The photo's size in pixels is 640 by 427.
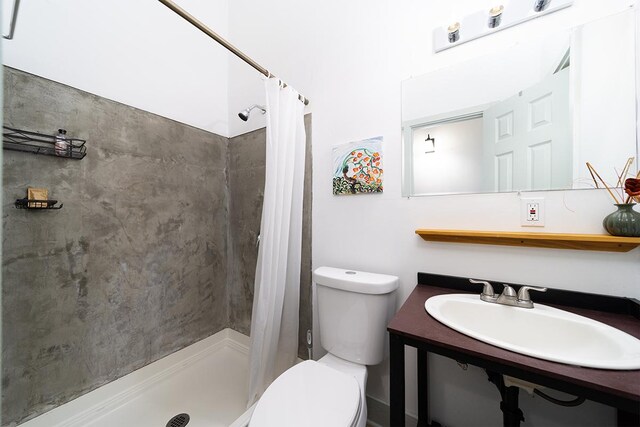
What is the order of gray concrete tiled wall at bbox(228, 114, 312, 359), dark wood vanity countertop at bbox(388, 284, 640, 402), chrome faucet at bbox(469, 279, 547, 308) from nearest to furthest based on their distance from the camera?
dark wood vanity countertop at bbox(388, 284, 640, 402)
chrome faucet at bbox(469, 279, 547, 308)
gray concrete tiled wall at bbox(228, 114, 312, 359)

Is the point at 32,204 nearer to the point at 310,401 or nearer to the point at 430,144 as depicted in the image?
the point at 310,401

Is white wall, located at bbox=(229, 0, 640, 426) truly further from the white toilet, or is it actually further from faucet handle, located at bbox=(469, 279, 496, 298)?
the white toilet

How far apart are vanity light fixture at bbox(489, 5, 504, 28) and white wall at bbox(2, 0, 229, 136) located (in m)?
1.78

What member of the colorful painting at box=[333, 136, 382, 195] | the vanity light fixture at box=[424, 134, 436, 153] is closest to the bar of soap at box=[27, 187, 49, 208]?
the colorful painting at box=[333, 136, 382, 195]

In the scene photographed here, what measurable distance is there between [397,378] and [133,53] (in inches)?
84.9

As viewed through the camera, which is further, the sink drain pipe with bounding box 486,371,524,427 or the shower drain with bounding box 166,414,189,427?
the shower drain with bounding box 166,414,189,427

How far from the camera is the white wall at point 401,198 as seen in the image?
956mm

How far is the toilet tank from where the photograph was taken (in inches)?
45.6

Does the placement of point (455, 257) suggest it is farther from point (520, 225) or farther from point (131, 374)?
point (131, 374)

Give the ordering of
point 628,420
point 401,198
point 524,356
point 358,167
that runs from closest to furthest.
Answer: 1. point 524,356
2. point 628,420
3. point 401,198
4. point 358,167

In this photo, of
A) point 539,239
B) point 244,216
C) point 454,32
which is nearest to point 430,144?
point 454,32

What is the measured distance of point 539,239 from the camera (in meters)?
0.98

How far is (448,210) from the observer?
1177 mm

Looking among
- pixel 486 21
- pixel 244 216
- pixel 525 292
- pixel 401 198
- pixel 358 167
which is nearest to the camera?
pixel 525 292
